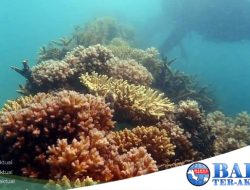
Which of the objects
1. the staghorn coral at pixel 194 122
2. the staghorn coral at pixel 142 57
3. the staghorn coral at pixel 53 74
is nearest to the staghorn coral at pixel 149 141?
the staghorn coral at pixel 194 122

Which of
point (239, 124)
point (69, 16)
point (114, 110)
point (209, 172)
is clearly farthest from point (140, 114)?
point (69, 16)

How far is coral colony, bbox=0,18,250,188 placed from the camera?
3.45 meters

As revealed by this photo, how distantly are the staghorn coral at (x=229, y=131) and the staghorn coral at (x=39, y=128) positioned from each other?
1763mm

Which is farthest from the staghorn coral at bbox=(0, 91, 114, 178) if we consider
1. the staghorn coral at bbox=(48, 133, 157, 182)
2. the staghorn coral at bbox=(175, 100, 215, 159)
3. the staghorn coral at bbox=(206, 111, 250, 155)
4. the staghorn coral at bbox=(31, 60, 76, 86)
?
the staghorn coral at bbox=(206, 111, 250, 155)

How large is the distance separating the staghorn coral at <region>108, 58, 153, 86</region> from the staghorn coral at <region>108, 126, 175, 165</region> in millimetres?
1077

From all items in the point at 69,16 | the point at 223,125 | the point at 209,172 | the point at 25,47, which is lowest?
the point at 209,172

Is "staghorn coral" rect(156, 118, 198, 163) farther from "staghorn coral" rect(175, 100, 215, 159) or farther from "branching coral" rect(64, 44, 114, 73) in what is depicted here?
"branching coral" rect(64, 44, 114, 73)

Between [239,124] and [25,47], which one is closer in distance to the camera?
[239,124]

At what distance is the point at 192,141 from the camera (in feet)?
14.3

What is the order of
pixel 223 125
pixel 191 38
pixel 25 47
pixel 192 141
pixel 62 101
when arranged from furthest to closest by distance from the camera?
1. pixel 191 38
2. pixel 25 47
3. pixel 223 125
4. pixel 192 141
5. pixel 62 101

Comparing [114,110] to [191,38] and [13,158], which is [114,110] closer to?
[13,158]

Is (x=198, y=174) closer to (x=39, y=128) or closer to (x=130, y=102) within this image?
(x=130, y=102)

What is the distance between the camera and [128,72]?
4.87m

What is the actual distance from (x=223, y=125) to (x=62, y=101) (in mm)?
2458
